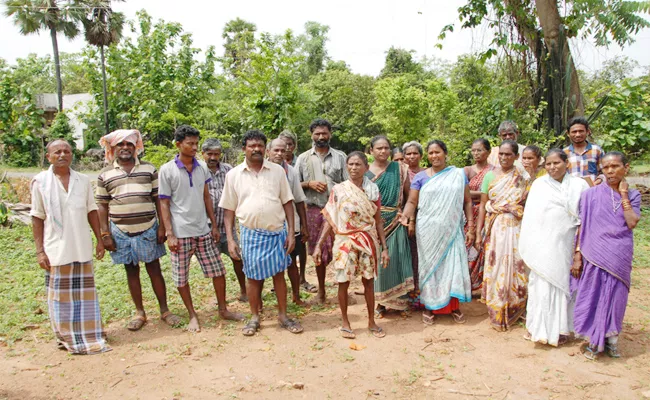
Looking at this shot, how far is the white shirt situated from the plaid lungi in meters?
0.11

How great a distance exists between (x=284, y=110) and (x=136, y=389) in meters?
6.99

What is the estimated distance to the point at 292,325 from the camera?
423 centimetres

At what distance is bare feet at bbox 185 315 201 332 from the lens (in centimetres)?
425

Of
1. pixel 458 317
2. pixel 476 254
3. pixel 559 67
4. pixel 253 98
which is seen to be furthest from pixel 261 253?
pixel 559 67

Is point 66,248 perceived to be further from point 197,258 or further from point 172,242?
point 197,258

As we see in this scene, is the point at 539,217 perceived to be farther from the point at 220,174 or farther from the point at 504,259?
the point at 220,174

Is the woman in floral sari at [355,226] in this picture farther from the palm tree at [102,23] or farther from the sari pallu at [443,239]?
the palm tree at [102,23]

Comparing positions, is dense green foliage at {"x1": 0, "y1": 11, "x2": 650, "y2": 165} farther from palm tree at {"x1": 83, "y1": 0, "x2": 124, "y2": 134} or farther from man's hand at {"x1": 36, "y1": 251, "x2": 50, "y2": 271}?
palm tree at {"x1": 83, "y1": 0, "x2": 124, "y2": 134}

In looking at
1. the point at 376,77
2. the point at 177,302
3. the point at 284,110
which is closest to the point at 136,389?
the point at 177,302

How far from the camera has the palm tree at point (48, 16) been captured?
931 inches

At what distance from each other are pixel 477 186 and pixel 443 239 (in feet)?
2.75

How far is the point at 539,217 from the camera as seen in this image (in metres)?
3.81

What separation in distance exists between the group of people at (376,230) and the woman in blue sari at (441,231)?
1cm

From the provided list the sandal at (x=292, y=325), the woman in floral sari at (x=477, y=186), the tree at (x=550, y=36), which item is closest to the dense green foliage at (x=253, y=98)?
the tree at (x=550, y=36)
